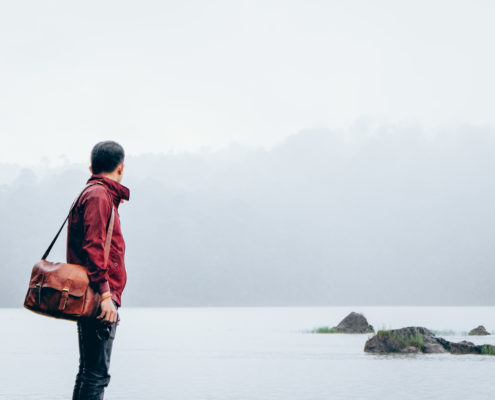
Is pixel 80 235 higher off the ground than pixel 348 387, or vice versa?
pixel 80 235

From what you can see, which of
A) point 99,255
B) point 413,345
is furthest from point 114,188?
point 413,345

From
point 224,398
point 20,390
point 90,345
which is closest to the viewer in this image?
point 90,345

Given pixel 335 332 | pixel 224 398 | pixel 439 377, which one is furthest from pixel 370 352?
pixel 335 332

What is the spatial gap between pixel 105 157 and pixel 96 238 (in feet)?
2.82

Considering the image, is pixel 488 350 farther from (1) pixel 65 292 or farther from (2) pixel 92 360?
(1) pixel 65 292

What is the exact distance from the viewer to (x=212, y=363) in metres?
29.4

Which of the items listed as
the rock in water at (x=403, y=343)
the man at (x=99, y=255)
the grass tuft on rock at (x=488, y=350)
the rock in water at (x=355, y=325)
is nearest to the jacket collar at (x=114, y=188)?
the man at (x=99, y=255)

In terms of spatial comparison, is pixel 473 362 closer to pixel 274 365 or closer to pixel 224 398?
pixel 274 365

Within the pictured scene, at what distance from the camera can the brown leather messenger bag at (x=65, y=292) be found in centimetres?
641

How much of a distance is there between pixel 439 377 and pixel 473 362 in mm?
6343

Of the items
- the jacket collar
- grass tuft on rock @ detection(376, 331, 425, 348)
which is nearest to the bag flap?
the jacket collar

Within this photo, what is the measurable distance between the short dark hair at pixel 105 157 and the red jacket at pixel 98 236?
0.32 ft

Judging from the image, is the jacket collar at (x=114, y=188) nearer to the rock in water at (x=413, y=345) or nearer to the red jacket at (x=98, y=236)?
the red jacket at (x=98, y=236)

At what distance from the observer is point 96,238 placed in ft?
21.2
